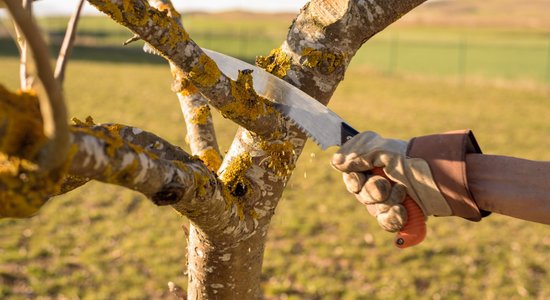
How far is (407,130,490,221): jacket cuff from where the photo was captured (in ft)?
7.43

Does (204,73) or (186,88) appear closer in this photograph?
(204,73)

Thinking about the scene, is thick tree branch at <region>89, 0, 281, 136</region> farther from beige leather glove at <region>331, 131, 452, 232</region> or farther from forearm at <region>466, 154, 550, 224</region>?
forearm at <region>466, 154, 550, 224</region>

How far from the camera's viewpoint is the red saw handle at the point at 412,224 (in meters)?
2.44

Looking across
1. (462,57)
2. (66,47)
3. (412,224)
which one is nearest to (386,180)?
(412,224)

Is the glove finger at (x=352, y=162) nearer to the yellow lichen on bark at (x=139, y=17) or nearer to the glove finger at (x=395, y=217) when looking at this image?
the glove finger at (x=395, y=217)

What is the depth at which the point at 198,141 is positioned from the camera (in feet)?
9.36

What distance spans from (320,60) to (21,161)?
132cm

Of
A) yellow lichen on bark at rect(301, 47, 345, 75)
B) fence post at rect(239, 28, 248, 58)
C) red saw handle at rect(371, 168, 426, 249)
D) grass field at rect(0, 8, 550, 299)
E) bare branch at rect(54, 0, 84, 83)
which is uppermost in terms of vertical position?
bare branch at rect(54, 0, 84, 83)

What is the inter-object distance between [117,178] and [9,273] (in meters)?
4.96

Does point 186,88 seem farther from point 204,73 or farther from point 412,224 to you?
point 412,224

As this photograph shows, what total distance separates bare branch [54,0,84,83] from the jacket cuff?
1.39m

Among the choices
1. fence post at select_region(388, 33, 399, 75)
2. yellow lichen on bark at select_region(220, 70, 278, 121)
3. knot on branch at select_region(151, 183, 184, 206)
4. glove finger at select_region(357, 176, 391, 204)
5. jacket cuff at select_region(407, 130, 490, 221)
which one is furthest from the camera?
fence post at select_region(388, 33, 399, 75)

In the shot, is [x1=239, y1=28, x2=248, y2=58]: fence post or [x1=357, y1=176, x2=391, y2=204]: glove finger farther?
[x1=239, y1=28, x2=248, y2=58]: fence post

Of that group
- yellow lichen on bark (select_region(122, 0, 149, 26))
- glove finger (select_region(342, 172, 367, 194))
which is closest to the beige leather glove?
glove finger (select_region(342, 172, 367, 194))
